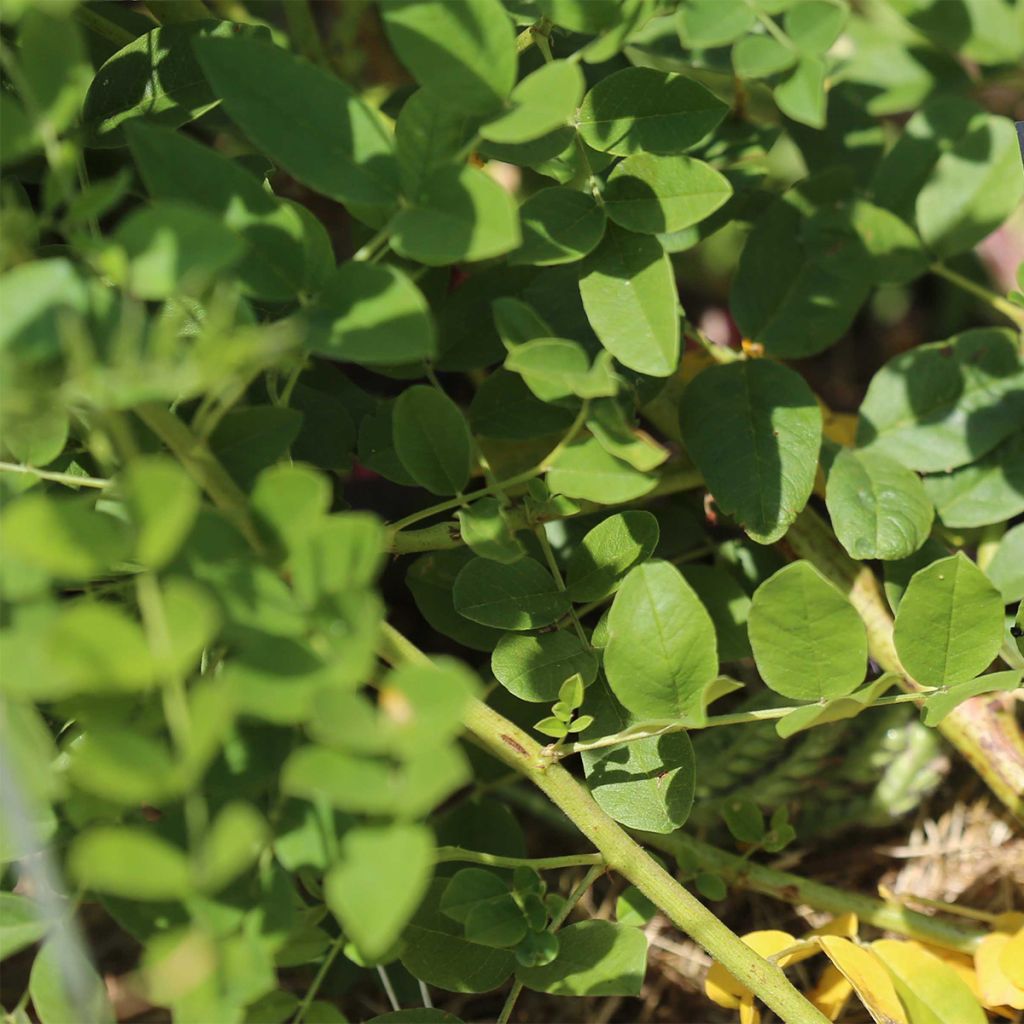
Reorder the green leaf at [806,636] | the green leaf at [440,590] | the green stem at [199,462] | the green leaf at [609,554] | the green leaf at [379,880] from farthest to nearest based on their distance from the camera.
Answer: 1. the green leaf at [440,590]
2. the green leaf at [609,554]
3. the green leaf at [806,636]
4. the green stem at [199,462]
5. the green leaf at [379,880]

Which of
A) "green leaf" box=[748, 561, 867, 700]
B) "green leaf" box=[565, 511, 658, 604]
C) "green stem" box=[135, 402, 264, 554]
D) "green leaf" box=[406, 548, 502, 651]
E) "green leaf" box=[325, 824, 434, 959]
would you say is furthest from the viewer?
"green leaf" box=[406, 548, 502, 651]

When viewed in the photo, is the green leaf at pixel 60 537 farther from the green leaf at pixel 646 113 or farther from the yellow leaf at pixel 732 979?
the yellow leaf at pixel 732 979

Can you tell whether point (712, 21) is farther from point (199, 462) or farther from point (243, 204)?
point (199, 462)

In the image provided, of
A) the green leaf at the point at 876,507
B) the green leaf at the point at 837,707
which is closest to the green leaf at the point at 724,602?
the green leaf at the point at 876,507

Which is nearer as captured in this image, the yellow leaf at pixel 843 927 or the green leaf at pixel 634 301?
the green leaf at pixel 634 301

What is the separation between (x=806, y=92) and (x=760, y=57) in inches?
1.6

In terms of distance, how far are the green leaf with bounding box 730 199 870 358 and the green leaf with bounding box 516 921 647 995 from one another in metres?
0.52

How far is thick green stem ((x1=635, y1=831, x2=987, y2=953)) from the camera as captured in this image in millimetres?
978

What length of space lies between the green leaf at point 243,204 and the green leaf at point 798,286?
18.9 inches

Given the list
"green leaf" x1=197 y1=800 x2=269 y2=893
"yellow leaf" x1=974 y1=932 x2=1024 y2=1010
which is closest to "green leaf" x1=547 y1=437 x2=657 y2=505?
"green leaf" x1=197 y1=800 x2=269 y2=893

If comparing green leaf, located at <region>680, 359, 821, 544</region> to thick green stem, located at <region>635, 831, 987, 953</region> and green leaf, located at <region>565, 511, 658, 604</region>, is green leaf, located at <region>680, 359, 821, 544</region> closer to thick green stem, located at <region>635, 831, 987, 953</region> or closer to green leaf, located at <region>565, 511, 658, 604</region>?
green leaf, located at <region>565, 511, 658, 604</region>

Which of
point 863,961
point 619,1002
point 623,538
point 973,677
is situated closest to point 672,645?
point 623,538

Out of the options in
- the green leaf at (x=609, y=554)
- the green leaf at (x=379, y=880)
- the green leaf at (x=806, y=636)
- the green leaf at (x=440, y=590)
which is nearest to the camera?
the green leaf at (x=379, y=880)

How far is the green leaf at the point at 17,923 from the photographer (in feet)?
2.24
